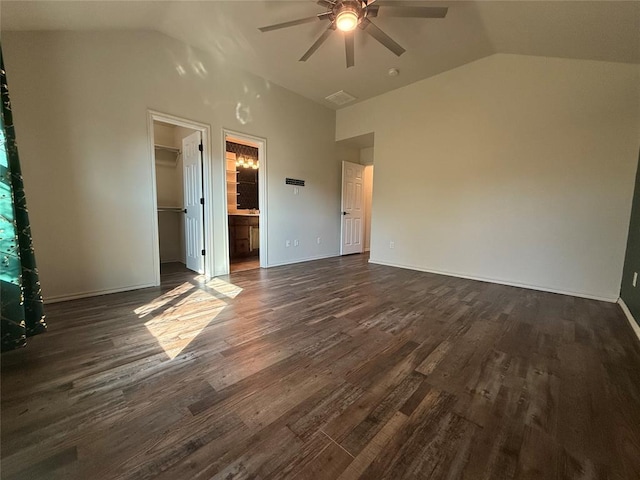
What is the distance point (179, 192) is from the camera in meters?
4.93

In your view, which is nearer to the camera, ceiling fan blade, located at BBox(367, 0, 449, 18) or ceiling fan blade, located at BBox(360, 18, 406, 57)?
ceiling fan blade, located at BBox(367, 0, 449, 18)

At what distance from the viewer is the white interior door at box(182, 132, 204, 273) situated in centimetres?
379

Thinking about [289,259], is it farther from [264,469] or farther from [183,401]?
[264,469]

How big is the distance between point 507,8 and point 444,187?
2.16 meters

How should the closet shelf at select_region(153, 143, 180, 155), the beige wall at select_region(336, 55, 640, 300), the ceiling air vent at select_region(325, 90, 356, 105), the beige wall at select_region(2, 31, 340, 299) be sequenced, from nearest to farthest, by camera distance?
the beige wall at select_region(2, 31, 340, 299) → the beige wall at select_region(336, 55, 640, 300) → the closet shelf at select_region(153, 143, 180, 155) → the ceiling air vent at select_region(325, 90, 356, 105)

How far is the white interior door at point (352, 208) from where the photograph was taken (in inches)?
229

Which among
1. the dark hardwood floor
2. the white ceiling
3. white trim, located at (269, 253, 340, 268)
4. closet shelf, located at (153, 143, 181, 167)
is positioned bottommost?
white trim, located at (269, 253, 340, 268)

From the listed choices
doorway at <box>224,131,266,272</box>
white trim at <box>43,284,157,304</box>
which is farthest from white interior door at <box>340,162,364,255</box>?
white trim at <box>43,284,157,304</box>

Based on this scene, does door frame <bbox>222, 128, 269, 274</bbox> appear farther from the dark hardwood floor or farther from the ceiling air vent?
the dark hardwood floor

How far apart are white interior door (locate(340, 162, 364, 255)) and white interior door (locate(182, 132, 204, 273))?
3.02 meters

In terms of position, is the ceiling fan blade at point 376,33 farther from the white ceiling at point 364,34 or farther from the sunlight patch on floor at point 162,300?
the sunlight patch on floor at point 162,300

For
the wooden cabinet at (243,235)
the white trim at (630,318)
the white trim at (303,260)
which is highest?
the wooden cabinet at (243,235)

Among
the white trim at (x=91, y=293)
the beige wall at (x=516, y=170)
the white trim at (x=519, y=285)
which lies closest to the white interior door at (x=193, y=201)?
the white trim at (x=91, y=293)

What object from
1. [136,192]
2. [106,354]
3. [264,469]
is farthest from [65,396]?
[136,192]
